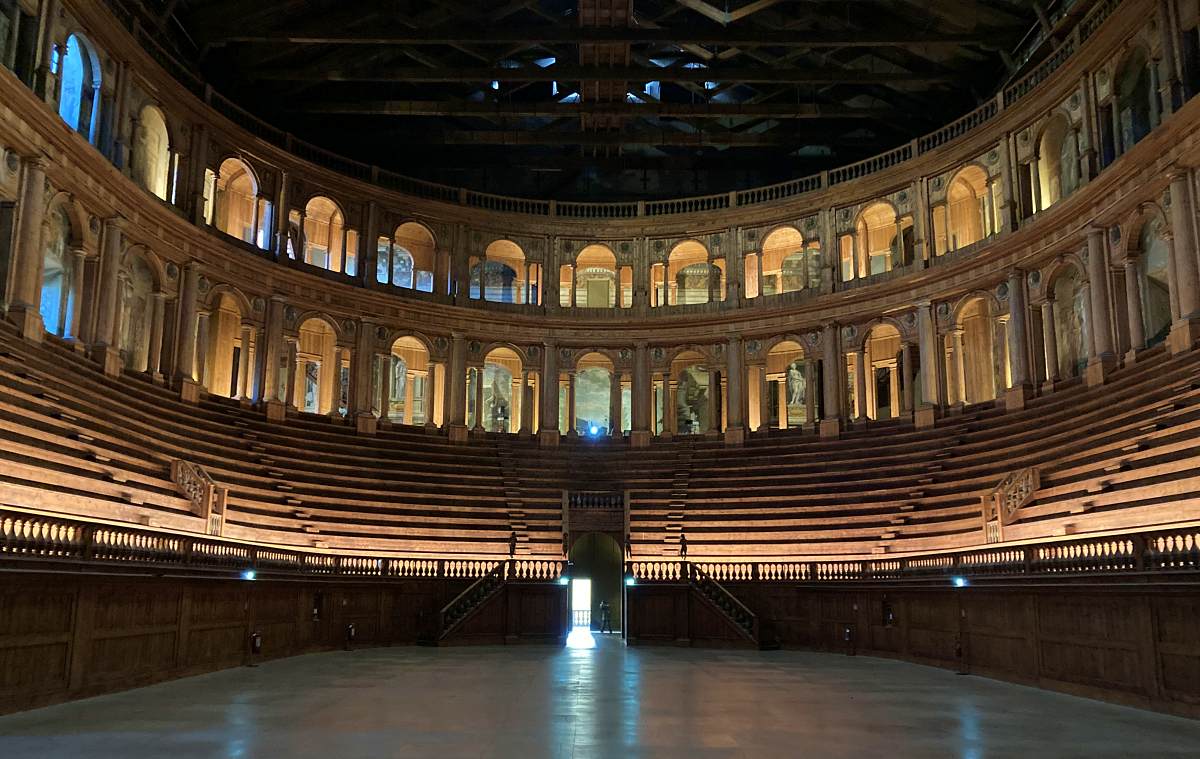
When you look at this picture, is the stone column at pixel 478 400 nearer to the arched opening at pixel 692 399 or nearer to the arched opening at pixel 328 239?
the arched opening at pixel 328 239

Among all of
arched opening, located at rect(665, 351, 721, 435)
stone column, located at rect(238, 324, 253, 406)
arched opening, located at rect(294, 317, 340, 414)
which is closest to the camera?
stone column, located at rect(238, 324, 253, 406)

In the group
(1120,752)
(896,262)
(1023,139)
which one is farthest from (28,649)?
(896,262)

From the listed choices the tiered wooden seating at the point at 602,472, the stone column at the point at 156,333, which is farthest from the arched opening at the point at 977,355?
the stone column at the point at 156,333

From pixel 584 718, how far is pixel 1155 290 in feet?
75.5

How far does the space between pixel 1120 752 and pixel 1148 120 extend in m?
22.3

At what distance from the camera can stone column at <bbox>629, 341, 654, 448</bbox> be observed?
120 ft

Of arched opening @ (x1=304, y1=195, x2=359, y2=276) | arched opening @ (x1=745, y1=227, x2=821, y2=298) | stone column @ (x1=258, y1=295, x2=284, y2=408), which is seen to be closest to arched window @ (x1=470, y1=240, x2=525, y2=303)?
arched opening @ (x1=304, y1=195, x2=359, y2=276)

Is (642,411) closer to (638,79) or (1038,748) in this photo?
(638,79)

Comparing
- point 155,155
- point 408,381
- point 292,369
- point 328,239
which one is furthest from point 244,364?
point 408,381

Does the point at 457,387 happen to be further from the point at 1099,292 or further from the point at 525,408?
the point at 1099,292

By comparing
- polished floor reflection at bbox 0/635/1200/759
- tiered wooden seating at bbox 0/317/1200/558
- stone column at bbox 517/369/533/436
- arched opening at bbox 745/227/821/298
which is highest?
arched opening at bbox 745/227/821/298

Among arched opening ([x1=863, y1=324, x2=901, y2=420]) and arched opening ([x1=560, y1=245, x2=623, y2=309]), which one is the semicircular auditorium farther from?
arched opening ([x1=560, y1=245, x2=623, y2=309])

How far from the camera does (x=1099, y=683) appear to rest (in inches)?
529

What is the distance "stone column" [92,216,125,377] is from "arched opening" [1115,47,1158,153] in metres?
26.3
